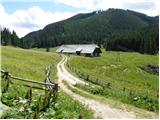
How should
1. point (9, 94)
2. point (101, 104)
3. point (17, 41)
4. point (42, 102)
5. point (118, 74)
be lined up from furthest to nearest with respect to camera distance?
point (17, 41) < point (118, 74) < point (101, 104) < point (9, 94) < point (42, 102)

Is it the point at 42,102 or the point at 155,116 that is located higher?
the point at 42,102

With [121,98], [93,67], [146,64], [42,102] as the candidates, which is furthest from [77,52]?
[42,102]

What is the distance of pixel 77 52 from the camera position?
542ft

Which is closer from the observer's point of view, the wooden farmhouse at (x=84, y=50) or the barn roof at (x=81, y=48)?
the wooden farmhouse at (x=84, y=50)

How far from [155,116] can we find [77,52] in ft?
462

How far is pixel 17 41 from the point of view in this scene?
19200 centimetres

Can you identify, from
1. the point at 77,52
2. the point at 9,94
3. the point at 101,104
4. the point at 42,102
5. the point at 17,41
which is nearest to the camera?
the point at 42,102

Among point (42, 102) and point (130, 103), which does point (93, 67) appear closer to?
point (130, 103)

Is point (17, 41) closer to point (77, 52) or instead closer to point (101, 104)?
point (77, 52)

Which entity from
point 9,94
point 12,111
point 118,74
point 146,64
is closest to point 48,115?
point 12,111

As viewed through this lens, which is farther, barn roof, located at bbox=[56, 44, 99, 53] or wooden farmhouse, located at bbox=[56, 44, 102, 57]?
barn roof, located at bbox=[56, 44, 99, 53]

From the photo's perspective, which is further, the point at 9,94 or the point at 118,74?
the point at 118,74

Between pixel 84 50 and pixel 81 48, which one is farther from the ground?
pixel 81 48

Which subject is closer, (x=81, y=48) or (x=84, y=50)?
(x=84, y=50)
